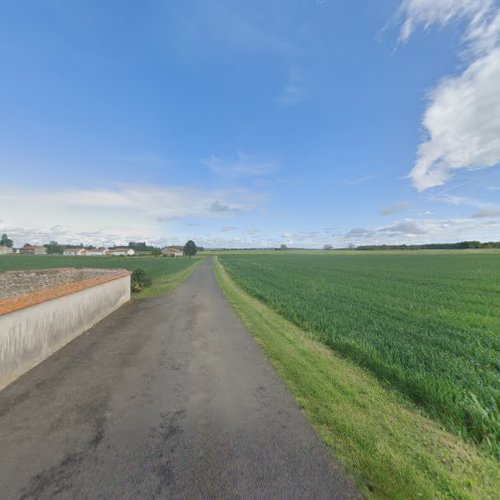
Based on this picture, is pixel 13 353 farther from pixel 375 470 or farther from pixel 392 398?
pixel 392 398

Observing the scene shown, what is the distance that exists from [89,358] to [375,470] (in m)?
6.52

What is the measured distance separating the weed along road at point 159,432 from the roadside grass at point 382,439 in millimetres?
316

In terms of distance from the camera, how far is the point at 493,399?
13.6 ft

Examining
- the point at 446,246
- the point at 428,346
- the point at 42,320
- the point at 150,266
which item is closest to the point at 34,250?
the point at 150,266

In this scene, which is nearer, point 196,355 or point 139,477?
point 139,477

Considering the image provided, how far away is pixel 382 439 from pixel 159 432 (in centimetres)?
310

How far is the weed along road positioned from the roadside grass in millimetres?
316

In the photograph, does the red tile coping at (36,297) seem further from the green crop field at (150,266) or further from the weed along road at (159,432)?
the green crop field at (150,266)

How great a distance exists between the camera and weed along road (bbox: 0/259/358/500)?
269 centimetres

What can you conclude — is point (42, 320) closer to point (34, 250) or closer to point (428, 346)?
point (428, 346)

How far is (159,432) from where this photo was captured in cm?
355

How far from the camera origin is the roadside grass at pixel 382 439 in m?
2.72

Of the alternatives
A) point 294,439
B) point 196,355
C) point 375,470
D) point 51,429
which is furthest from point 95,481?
point 196,355

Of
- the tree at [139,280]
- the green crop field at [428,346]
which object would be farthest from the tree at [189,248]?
the green crop field at [428,346]
